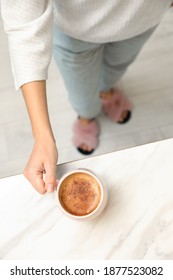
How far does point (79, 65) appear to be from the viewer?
79 centimetres

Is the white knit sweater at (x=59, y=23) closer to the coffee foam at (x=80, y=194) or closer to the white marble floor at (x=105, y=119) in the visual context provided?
the coffee foam at (x=80, y=194)

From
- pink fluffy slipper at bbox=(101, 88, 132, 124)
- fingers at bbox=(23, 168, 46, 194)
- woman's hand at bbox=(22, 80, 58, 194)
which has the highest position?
woman's hand at bbox=(22, 80, 58, 194)

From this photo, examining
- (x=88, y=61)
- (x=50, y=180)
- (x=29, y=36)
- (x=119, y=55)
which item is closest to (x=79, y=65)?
(x=88, y=61)

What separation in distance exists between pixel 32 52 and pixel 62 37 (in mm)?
206

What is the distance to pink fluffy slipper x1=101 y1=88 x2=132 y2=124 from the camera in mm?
1206

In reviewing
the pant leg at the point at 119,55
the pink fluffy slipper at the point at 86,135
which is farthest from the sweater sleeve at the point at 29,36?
the pink fluffy slipper at the point at 86,135

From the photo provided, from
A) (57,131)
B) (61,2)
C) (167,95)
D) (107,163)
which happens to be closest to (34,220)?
(107,163)

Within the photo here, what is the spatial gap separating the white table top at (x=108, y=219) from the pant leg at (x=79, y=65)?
301 millimetres

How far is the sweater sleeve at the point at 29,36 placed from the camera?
0.51 m

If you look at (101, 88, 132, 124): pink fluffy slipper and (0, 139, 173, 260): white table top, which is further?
(101, 88, 132, 124): pink fluffy slipper

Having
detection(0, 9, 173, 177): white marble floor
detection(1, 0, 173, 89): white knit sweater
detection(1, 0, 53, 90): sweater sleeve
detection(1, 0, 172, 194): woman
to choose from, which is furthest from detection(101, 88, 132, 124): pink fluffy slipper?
detection(1, 0, 53, 90): sweater sleeve

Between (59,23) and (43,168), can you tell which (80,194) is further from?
(59,23)

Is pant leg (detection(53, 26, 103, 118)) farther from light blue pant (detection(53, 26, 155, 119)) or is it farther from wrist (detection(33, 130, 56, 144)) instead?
wrist (detection(33, 130, 56, 144))

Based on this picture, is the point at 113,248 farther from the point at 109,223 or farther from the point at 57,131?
the point at 57,131
